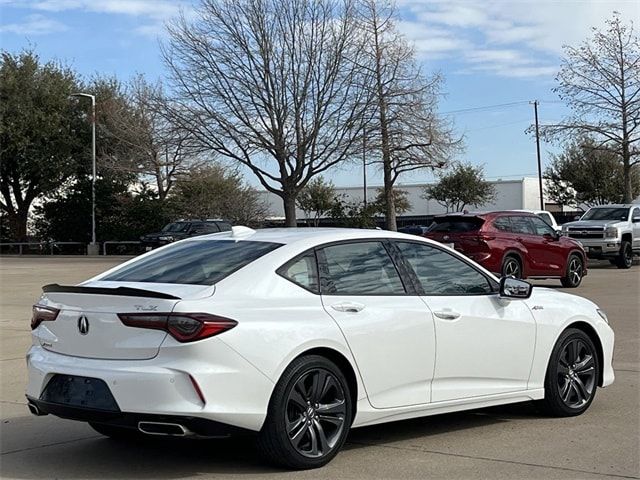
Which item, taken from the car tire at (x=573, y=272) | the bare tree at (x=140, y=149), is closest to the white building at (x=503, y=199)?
the bare tree at (x=140, y=149)

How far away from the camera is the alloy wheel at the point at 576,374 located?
720cm

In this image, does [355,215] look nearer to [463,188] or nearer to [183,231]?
[183,231]

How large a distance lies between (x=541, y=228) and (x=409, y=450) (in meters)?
14.6

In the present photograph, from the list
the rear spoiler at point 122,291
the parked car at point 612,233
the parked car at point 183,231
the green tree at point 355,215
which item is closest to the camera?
the rear spoiler at point 122,291

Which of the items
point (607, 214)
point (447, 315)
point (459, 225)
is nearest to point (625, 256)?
point (607, 214)

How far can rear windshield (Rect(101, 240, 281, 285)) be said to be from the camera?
5.80 metres

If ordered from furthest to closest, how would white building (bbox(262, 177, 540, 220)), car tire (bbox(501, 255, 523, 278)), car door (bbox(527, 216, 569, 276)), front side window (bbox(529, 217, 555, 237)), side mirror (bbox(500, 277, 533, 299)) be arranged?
white building (bbox(262, 177, 540, 220)), front side window (bbox(529, 217, 555, 237)), car door (bbox(527, 216, 569, 276)), car tire (bbox(501, 255, 523, 278)), side mirror (bbox(500, 277, 533, 299))

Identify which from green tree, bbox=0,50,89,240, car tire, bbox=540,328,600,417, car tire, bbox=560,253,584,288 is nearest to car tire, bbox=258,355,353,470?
car tire, bbox=540,328,600,417

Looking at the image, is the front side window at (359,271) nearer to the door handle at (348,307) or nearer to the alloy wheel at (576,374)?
the door handle at (348,307)

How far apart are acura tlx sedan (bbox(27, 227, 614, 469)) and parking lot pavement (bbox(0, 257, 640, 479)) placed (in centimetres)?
24

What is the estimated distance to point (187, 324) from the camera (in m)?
5.20

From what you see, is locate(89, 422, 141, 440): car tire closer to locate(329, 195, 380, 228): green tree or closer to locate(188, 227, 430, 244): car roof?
locate(188, 227, 430, 244): car roof

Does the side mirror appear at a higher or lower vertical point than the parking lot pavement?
higher

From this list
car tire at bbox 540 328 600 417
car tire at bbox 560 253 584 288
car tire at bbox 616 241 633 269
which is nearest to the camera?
car tire at bbox 540 328 600 417
